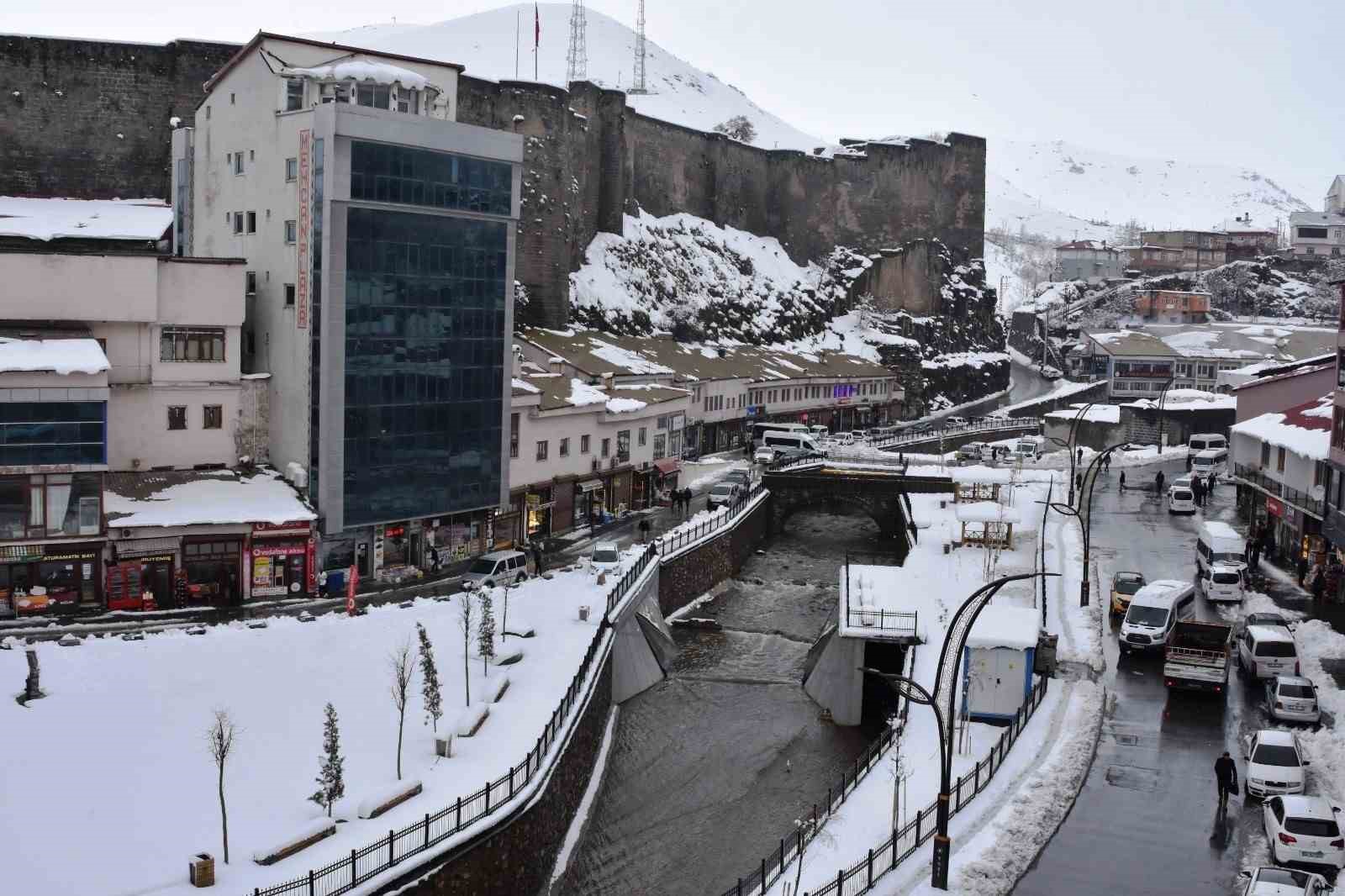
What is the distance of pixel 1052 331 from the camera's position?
152875mm

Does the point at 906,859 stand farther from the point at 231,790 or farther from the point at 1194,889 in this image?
the point at 231,790

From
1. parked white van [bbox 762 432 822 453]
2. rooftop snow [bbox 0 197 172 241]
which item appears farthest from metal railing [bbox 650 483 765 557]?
rooftop snow [bbox 0 197 172 241]

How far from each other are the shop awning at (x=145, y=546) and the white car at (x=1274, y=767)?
30.6 metres

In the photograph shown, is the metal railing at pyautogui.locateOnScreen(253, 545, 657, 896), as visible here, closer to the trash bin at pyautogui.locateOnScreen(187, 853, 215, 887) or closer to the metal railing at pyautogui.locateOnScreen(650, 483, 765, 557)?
the trash bin at pyautogui.locateOnScreen(187, 853, 215, 887)

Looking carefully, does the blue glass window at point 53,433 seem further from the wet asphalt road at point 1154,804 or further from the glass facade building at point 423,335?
the wet asphalt road at point 1154,804

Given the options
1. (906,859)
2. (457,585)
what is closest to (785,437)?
(457,585)

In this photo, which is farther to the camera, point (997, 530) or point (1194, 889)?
point (997, 530)

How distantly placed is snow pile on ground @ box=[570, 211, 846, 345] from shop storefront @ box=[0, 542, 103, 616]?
50.8 m

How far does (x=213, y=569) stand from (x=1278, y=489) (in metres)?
41.5

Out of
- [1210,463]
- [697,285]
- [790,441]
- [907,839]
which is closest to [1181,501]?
[1210,463]

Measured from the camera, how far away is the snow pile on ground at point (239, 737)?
24.7m

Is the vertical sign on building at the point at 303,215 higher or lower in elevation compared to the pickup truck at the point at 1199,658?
higher

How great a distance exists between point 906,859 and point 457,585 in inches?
894

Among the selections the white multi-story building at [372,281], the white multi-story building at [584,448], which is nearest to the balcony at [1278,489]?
the white multi-story building at [584,448]
